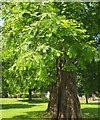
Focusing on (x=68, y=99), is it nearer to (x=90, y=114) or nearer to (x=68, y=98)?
(x=68, y=98)

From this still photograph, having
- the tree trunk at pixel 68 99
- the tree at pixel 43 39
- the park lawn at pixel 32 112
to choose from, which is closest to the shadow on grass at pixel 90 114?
the park lawn at pixel 32 112

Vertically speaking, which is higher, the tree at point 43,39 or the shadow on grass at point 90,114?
the tree at point 43,39

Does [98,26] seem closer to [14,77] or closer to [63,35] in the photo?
[63,35]

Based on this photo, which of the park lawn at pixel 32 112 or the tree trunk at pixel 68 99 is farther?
the park lawn at pixel 32 112

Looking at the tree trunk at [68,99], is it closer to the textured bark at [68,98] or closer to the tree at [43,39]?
the textured bark at [68,98]

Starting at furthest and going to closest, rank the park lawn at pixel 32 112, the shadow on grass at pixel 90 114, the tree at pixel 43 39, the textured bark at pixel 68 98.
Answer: the park lawn at pixel 32 112 < the shadow on grass at pixel 90 114 < the textured bark at pixel 68 98 < the tree at pixel 43 39

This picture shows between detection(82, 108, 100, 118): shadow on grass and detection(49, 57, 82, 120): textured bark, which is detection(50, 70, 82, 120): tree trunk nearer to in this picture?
detection(49, 57, 82, 120): textured bark

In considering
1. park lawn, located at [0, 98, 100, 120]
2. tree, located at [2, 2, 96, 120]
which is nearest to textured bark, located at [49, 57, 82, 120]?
tree, located at [2, 2, 96, 120]

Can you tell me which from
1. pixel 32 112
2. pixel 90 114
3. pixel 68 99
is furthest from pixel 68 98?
pixel 32 112

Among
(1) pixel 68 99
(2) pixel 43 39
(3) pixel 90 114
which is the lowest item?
(3) pixel 90 114

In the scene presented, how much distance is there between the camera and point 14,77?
15.1m

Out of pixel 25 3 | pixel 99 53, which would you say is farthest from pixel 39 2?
pixel 99 53

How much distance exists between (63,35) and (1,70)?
879cm

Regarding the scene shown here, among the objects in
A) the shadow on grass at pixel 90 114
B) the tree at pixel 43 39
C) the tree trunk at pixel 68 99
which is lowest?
the shadow on grass at pixel 90 114
